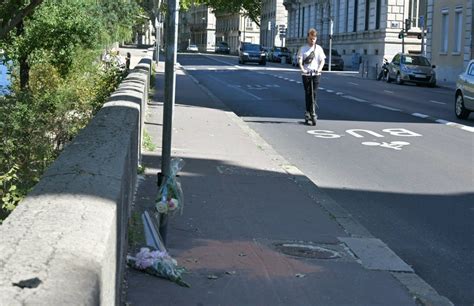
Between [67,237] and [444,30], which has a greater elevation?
[444,30]

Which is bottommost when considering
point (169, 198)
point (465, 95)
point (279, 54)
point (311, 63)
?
point (169, 198)

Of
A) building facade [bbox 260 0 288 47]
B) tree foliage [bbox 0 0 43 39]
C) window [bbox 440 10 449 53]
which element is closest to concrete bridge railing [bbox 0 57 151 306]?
tree foliage [bbox 0 0 43 39]

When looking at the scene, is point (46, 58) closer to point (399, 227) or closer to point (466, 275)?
point (399, 227)

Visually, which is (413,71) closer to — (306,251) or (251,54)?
(251,54)

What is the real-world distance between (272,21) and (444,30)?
2392 inches

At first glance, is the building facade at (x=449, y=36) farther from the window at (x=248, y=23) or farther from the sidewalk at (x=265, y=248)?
the window at (x=248, y=23)

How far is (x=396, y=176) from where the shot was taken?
10.7 meters

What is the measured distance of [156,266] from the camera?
519 centimetres

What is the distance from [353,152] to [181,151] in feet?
10.5

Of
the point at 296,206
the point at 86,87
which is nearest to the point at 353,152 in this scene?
the point at 296,206

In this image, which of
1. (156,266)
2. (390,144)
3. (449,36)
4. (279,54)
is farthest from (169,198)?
(279,54)

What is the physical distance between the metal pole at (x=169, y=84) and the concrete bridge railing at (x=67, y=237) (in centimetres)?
124

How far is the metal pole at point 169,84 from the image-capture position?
19.2 ft

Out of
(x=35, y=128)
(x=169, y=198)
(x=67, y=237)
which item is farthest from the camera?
(x=35, y=128)
